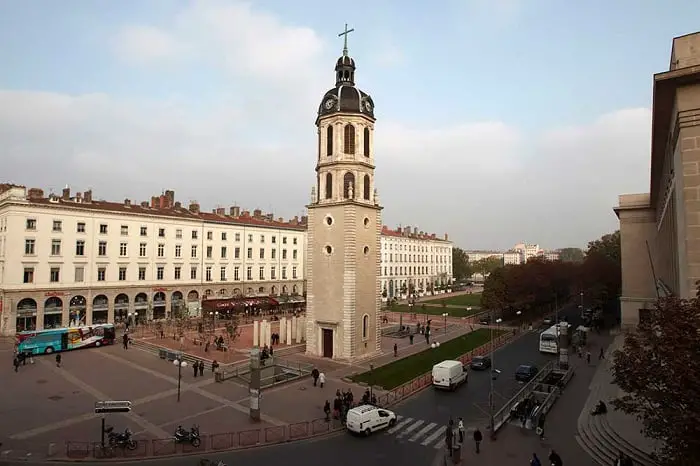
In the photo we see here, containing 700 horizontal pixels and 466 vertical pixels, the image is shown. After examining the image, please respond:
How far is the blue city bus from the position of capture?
1506 inches

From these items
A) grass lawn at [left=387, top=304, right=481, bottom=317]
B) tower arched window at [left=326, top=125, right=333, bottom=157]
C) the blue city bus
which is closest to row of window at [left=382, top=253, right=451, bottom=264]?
grass lawn at [left=387, top=304, right=481, bottom=317]

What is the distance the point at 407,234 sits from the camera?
373 ft

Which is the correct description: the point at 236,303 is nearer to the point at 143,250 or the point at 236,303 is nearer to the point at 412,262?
the point at 143,250

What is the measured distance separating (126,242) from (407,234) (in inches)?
2792

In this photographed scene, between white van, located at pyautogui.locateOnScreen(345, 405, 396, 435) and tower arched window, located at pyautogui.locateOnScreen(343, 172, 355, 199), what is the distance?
1996 cm

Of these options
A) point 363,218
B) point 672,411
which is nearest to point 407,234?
point 363,218

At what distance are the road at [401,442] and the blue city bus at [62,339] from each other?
25.8m

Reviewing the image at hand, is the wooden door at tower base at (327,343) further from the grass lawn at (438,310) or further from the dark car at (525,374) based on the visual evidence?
the grass lawn at (438,310)

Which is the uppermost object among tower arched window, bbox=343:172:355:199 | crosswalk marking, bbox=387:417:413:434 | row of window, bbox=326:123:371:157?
row of window, bbox=326:123:371:157

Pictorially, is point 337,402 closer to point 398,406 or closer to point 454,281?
point 398,406

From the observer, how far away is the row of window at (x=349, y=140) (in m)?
39.3

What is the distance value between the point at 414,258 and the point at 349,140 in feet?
254

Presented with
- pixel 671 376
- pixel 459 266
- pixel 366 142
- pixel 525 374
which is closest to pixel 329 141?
pixel 366 142

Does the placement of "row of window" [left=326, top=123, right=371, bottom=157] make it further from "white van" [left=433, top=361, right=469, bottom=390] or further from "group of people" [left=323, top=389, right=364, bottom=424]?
"group of people" [left=323, top=389, right=364, bottom=424]
